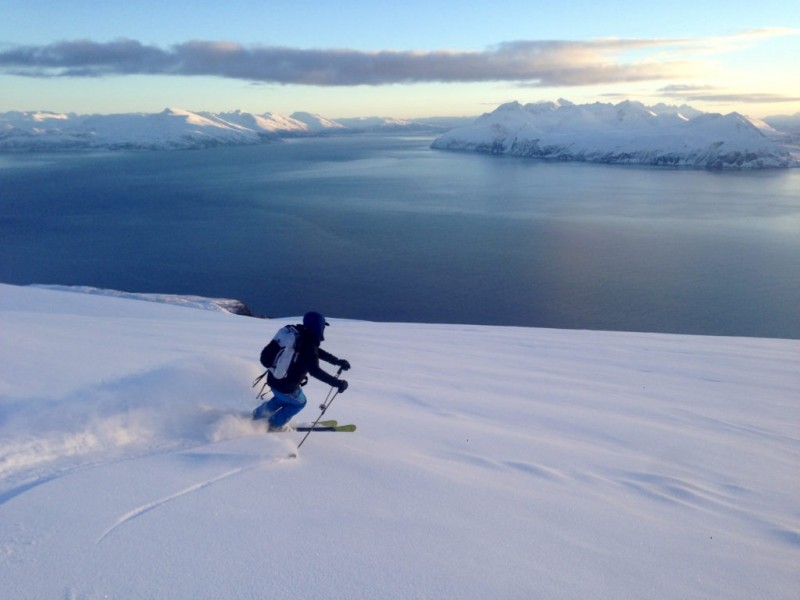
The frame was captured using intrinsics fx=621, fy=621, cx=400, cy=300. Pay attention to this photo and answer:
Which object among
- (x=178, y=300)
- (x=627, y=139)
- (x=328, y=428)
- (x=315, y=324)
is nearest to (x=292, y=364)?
(x=315, y=324)

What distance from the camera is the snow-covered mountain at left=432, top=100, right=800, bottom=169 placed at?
10094 cm

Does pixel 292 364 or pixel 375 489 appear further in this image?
pixel 292 364

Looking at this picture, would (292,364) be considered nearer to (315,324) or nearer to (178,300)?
(315,324)

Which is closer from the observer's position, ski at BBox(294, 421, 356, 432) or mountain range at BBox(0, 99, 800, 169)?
ski at BBox(294, 421, 356, 432)

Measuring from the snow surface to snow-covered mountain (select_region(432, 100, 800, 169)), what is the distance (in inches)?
4103

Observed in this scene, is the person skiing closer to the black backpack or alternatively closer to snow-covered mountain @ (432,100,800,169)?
the black backpack

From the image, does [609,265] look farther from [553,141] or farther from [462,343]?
[553,141]

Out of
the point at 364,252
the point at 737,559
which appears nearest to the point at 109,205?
the point at 364,252

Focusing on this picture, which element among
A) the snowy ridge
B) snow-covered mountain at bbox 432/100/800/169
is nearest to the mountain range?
snow-covered mountain at bbox 432/100/800/169

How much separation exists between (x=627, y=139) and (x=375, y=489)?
126685 mm

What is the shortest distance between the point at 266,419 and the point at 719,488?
3789 mm

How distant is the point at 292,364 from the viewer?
4887mm

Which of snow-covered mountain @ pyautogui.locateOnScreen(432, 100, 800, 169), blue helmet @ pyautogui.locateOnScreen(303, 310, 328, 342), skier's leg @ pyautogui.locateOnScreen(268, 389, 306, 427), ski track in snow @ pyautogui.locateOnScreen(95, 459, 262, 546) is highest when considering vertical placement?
snow-covered mountain @ pyautogui.locateOnScreen(432, 100, 800, 169)

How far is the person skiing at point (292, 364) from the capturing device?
4828mm
